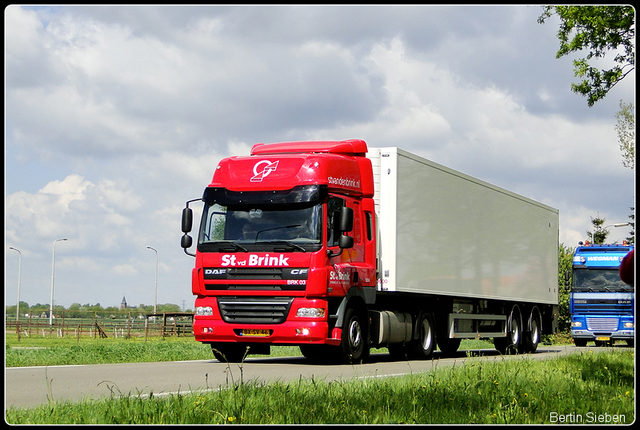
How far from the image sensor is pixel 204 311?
49.3 feet

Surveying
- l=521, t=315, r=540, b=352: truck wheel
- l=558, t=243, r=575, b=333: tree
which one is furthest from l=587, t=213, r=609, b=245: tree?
l=521, t=315, r=540, b=352: truck wheel

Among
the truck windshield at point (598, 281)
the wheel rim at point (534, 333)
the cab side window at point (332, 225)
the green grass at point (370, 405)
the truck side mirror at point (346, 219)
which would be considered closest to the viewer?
the green grass at point (370, 405)

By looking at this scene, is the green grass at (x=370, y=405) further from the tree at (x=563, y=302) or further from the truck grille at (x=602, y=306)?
the tree at (x=563, y=302)

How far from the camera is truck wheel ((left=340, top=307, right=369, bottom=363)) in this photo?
1505 centimetres

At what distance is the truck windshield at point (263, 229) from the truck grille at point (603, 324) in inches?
811

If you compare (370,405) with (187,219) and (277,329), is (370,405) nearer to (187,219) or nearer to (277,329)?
(277,329)

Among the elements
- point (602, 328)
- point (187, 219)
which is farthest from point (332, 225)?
point (602, 328)

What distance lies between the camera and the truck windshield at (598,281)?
31753mm

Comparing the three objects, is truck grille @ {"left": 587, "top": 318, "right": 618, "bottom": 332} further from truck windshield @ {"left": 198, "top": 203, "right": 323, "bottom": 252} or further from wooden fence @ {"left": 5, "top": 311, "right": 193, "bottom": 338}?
wooden fence @ {"left": 5, "top": 311, "right": 193, "bottom": 338}

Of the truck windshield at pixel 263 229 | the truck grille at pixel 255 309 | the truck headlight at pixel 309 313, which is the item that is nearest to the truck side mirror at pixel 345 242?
the truck windshield at pixel 263 229

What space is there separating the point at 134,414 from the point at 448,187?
43.4ft

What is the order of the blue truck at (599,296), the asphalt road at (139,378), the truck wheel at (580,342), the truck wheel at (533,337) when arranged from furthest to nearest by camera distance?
1. the truck wheel at (580,342)
2. the blue truck at (599,296)
3. the truck wheel at (533,337)
4. the asphalt road at (139,378)

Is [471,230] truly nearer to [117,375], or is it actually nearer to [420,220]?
[420,220]

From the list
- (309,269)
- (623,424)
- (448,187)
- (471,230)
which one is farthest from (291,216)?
(623,424)
